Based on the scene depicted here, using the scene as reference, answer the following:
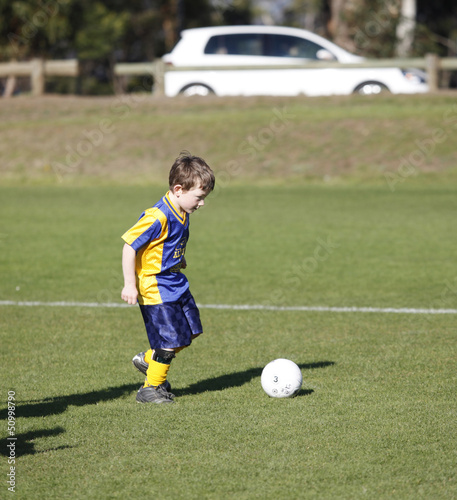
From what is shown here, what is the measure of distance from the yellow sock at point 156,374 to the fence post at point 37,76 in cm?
2075

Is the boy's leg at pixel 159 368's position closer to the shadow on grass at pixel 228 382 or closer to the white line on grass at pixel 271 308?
the shadow on grass at pixel 228 382

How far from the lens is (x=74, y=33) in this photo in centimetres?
3431

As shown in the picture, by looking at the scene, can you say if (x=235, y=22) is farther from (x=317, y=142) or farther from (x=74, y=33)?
(x=317, y=142)

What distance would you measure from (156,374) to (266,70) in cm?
1825

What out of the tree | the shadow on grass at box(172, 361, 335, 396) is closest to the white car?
the tree

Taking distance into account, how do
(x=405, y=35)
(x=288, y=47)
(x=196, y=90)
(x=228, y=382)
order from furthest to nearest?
(x=405, y=35), (x=196, y=90), (x=288, y=47), (x=228, y=382)

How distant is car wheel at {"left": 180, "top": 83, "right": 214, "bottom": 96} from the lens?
74.1 feet

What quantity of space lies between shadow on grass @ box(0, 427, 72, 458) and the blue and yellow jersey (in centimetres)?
97

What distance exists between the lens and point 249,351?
6.06 meters

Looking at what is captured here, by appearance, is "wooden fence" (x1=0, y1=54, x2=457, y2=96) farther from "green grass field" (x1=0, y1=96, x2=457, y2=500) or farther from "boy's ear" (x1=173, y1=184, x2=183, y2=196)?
"boy's ear" (x1=173, y1=184, x2=183, y2=196)

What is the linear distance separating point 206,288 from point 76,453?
15.5ft

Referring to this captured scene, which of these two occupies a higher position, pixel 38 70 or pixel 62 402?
pixel 38 70

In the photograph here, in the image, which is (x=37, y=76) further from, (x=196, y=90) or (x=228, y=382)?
(x=228, y=382)

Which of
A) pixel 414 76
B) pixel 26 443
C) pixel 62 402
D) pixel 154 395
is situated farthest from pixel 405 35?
pixel 26 443
